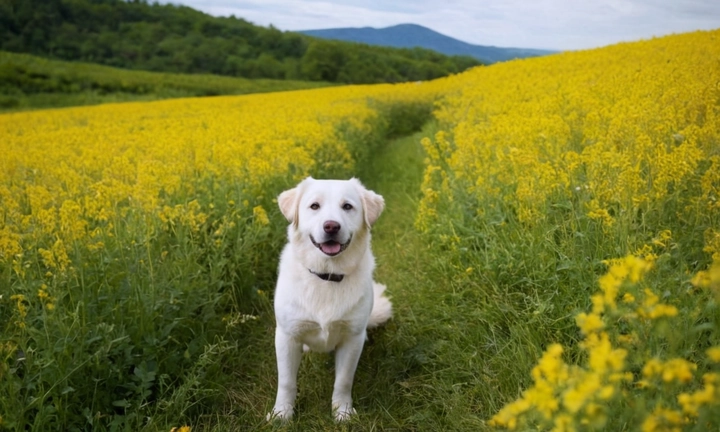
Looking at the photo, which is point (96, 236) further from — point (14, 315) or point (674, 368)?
point (674, 368)

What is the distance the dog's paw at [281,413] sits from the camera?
3.07 meters

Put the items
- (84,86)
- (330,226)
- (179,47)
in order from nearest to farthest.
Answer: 1. (330,226)
2. (84,86)
3. (179,47)

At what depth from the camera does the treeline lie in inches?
1772

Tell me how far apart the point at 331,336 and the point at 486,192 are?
204 cm

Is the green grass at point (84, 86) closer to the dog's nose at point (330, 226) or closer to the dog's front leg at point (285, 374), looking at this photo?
the dog's front leg at point (285, 374)

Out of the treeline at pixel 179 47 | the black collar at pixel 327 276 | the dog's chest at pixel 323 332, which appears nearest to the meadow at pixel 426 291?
the dog's chest at pixel 323 332

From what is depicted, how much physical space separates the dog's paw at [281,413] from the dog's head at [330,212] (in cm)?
95

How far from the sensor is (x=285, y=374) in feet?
10.2

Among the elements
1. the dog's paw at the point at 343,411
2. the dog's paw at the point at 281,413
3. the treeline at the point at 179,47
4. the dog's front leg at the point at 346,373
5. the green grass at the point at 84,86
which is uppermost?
the dog's front leg at the point at 346,373

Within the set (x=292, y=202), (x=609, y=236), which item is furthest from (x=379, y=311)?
(x=609, y=236)

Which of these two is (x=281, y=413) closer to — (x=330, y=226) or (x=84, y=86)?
(x=330, y=226)

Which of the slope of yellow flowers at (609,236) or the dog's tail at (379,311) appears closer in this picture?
the slope of yellow flowers at (609,236)

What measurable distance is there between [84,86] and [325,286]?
109ft

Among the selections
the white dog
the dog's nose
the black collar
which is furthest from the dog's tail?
the dog's nose
